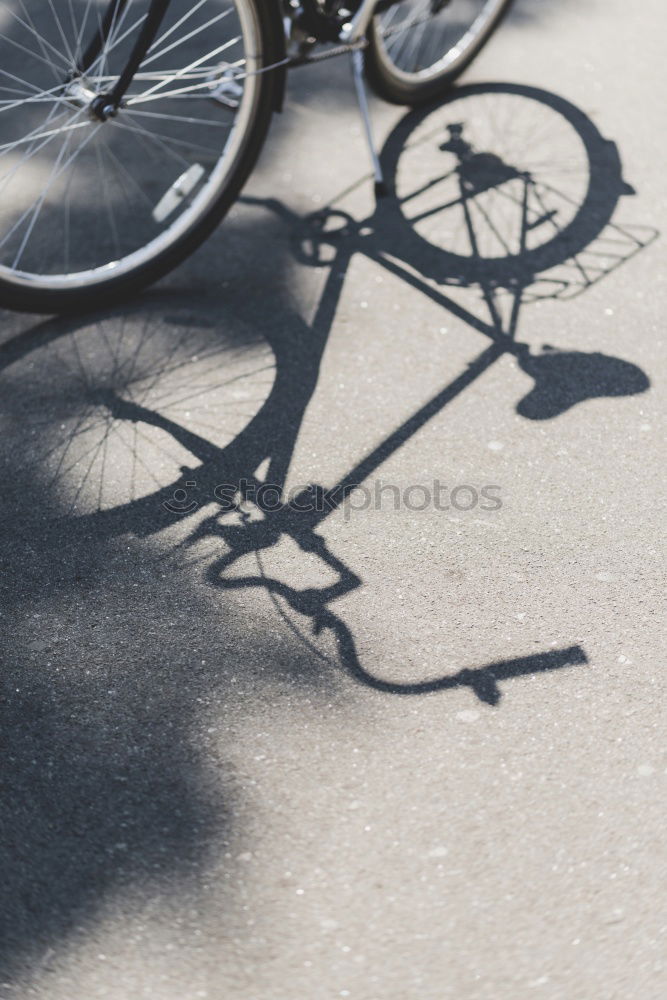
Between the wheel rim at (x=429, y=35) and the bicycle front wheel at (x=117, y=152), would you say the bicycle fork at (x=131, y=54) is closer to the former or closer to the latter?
the bicycle front wheel at (x=117, y=152)

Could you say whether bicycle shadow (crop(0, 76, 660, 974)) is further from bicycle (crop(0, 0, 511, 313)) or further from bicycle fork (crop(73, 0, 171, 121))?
bicycle fork (crop(73, 0, 171, 121))

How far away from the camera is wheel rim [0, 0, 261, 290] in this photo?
9.26ft

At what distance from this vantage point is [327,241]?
320 centimetres

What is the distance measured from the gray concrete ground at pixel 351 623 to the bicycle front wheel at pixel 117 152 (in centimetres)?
15

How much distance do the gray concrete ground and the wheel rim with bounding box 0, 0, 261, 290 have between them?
7.9 inches

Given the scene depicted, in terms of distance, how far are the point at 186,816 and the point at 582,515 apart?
109 centimetres

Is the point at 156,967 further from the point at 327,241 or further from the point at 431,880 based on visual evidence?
the point at 327,241

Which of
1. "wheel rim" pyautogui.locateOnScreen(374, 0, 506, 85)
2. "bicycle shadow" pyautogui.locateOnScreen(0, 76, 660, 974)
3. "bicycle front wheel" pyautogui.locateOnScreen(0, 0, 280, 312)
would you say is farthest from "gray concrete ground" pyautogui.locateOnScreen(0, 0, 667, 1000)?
"wheel rim" pyautogui.locateOnScreen(374, 0, 506, 85)

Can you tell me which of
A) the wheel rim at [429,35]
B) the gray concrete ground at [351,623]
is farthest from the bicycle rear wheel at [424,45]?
the gray concrete ground at [351,623]

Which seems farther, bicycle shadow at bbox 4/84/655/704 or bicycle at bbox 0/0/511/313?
bicycle at bbox 0/0/511/313

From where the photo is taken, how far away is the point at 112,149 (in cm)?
359

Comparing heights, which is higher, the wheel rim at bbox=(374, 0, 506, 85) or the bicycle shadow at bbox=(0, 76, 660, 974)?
the wheel rim at bbox=(374, 0, 506, 85)

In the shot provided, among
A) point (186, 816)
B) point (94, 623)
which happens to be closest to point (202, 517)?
point (94, 623)

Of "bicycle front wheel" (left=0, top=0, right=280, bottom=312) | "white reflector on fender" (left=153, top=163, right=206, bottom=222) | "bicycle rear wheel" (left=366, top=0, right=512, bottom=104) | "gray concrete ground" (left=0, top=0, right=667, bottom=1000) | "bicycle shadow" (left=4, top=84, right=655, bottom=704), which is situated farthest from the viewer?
"bicycle rear wheel" (left=366, top=0, right=512, bottom=104)
